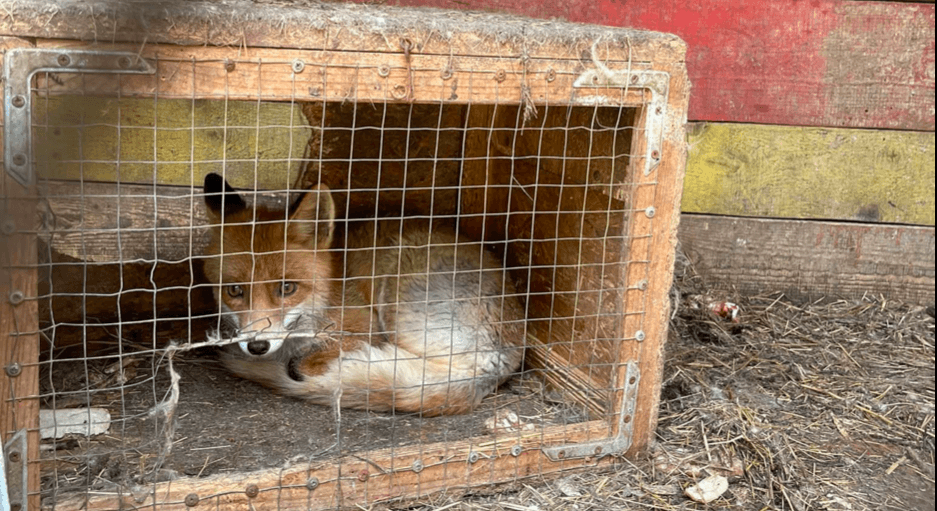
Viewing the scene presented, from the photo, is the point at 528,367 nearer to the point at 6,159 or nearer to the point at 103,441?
the point at 103,441

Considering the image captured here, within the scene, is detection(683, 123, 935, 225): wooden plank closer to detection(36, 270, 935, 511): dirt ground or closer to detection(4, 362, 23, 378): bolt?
detection(36, 270, 935, 511): dirt ground

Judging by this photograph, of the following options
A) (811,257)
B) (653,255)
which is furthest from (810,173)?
(653,255)

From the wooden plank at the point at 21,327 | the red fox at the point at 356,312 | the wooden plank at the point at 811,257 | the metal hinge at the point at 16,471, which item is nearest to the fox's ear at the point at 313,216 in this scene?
the red fox at the point at 356,312

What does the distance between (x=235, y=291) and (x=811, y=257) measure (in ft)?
8.86

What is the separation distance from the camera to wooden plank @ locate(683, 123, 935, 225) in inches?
149

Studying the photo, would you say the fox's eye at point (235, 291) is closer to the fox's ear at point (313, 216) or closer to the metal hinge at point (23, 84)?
the fox's ear at point (313, 216)

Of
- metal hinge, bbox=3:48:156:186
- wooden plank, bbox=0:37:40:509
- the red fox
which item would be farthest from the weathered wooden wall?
wooden plank, bbox=0:37:40:509

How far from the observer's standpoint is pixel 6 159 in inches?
65.9

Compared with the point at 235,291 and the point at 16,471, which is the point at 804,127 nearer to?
the point at 235,291

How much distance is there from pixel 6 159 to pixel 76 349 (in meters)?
1.62

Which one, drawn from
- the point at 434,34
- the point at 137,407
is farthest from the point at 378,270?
the point at 434,34

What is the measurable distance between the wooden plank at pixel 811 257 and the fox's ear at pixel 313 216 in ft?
5.93

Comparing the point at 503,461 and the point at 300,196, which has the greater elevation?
the point at 300,196

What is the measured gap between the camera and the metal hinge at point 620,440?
8.05ft
